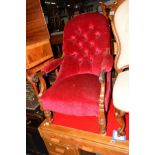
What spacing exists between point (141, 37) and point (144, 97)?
37cm

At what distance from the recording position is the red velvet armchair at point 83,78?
1.40m

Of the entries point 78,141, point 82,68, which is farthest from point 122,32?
point 78,141

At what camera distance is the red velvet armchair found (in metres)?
1.40

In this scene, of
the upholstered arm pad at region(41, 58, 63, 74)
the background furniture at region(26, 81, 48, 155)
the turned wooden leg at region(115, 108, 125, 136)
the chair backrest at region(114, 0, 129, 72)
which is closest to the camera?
the turned wooden leg at region(115, 108, 125, 136)

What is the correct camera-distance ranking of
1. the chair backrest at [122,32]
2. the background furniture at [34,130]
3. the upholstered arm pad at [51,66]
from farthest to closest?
the background furniture at [34,130]
the upholstered arm pad at [51,66]
the chair backrest at [122,32]

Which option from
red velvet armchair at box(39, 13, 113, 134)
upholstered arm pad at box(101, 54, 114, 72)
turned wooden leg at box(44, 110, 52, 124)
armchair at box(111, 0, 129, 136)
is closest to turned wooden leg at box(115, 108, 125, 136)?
armchair at box(111, 0, 129, 136)

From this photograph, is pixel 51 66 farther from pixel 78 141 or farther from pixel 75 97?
pixel 78 141

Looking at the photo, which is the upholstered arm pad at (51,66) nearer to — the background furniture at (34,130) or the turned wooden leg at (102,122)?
the background furniture at (34,130)

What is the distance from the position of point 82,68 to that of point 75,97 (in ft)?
Answer: 1.68

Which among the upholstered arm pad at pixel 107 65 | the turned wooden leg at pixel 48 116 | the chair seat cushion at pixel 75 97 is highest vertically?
the upholstered arm pad at pixel 107 65

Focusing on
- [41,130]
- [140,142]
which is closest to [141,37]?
[140,142]

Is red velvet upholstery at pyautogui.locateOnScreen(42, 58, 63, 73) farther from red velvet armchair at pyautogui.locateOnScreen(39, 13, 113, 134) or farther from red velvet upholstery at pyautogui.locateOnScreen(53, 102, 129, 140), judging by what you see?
red velvet upholstery at pyautogui.locateOnScreen(53, 102, 129, 140)

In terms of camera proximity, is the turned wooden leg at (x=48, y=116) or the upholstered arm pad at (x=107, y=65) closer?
the upholstered arm pad at (x=107, y=65)

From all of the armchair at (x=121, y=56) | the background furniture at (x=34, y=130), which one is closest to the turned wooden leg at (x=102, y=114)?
the armchair at (x=121, y=56)
